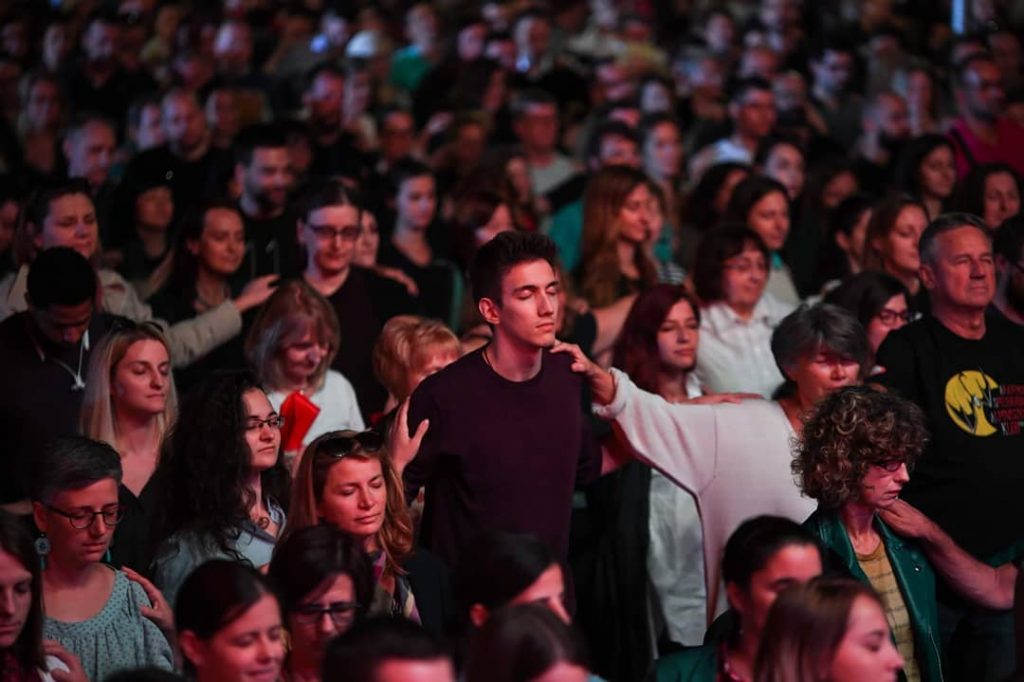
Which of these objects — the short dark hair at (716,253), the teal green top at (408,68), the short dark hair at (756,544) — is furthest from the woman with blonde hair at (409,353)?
the teal green top at (408,68)

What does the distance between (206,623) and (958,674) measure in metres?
2.60

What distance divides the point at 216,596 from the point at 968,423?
2756 millimetres

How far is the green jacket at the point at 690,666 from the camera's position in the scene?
4.52m

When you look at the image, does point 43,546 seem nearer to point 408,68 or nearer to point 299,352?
point 299,352

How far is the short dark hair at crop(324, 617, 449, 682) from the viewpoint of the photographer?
3.69 m

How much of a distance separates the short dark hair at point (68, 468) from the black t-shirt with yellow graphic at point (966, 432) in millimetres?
2485

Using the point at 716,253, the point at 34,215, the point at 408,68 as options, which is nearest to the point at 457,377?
the point at 716,253

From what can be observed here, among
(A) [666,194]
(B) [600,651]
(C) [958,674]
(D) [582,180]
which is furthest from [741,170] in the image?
(C) [958,674]

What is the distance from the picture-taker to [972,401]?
5.93 meters

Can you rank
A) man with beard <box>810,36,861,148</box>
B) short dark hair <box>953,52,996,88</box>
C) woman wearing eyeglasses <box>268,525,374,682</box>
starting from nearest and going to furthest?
woman wearing eyeglasses <box>268,525,374,682</box> → short dark hair <box>953,52,996,88</box> → man with beard <box>810,36,861,148</box>

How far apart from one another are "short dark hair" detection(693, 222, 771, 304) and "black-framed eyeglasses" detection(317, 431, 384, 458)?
2437 millimetres

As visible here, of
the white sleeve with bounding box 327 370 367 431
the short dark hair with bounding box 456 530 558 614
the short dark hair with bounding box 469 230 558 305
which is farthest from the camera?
the white sleeve with bounding box 327 370 367 431

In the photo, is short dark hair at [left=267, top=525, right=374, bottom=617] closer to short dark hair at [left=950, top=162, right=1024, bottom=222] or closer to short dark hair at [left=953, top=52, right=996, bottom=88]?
short dark hair at [left=950, top=162, right=1024, bottom=222]

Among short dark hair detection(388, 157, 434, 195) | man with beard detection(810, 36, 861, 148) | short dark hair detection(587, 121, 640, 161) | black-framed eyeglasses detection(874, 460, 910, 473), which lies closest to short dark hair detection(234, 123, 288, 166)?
short dark hair detection(388, 157, 434, 195)
